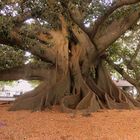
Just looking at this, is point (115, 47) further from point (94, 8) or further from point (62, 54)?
point (94, 8)

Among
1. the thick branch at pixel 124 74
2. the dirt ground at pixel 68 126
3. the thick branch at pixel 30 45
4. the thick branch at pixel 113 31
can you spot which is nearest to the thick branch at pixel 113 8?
the thick branch at pixel 113 31

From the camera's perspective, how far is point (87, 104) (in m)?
11.6

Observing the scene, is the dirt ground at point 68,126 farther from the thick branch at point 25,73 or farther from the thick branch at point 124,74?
the thick branch at point 124,74

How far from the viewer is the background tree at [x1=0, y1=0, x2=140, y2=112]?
1131 cm

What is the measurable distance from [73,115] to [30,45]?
8.60 feet

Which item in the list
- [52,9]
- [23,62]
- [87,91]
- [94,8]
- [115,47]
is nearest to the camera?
[52,9]

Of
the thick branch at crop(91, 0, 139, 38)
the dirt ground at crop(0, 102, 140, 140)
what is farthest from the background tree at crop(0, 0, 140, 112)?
the dirt ground at crop(0, 102, 140, 140)

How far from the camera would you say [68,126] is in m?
8.50

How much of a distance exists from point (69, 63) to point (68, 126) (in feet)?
15.5

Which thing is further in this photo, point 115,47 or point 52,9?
point 115,47

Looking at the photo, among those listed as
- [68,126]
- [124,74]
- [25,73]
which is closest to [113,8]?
[68,126]

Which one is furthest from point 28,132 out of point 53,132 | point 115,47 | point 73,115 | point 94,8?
point 115,47

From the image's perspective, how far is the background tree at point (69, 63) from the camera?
11312mm

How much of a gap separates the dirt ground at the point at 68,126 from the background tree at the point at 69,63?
1.14m
